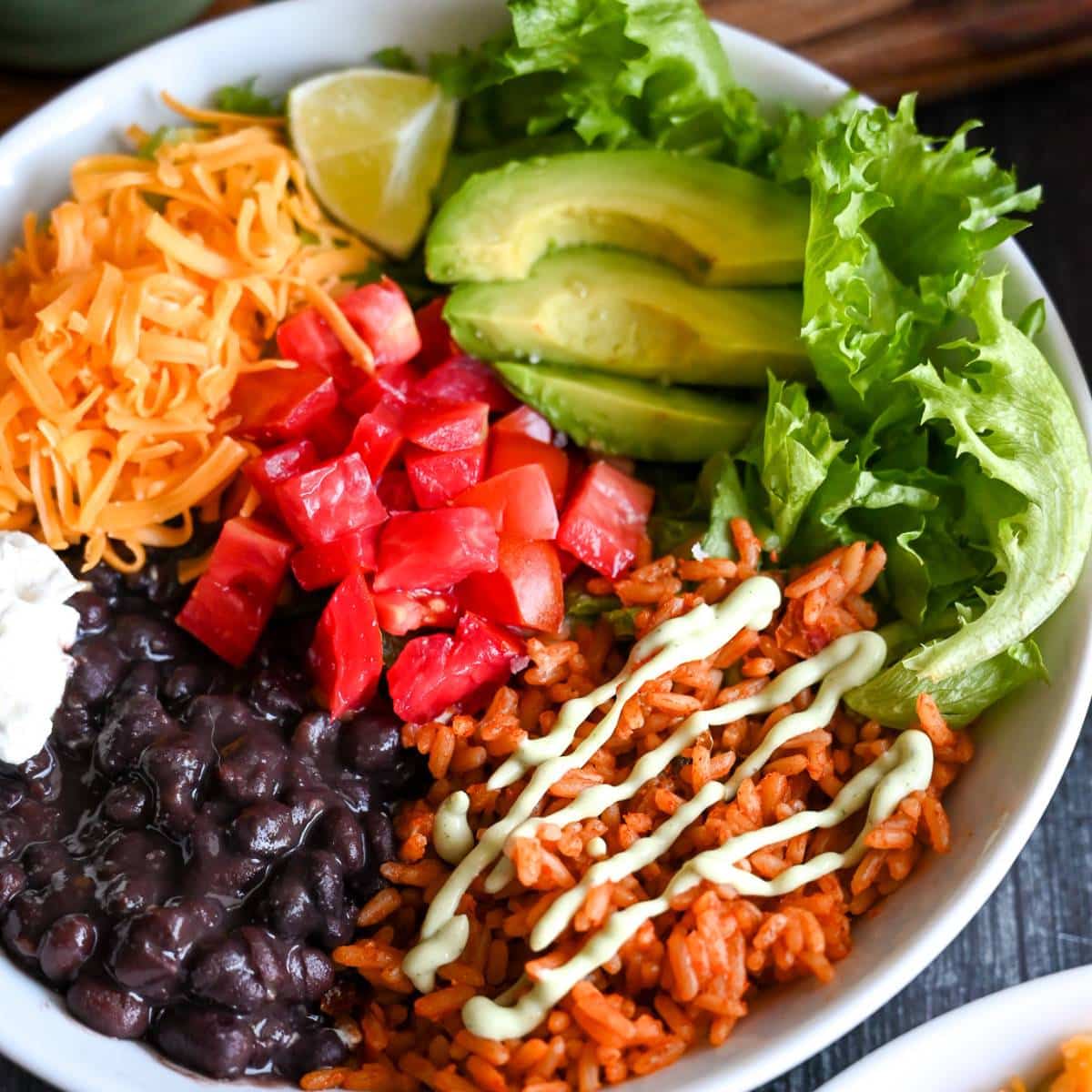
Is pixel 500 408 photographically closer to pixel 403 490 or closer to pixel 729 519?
pixel 403 490

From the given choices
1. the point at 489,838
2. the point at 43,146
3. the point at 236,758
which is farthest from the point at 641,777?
the point at 43,146

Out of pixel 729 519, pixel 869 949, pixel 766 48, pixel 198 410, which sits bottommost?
pixel 869 949

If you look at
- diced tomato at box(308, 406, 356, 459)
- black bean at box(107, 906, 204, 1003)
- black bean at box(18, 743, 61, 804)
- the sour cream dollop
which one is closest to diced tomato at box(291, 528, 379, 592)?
Result: diced tomato at box(308, 406, 356, 459)

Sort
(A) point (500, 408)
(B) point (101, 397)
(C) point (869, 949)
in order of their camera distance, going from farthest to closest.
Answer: (A) point (500, 408) → (B) point (101, 397) → (C) point (869, 949)

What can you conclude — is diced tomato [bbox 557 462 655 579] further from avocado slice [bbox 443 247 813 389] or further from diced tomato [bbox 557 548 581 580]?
avocado slice [bbox 443 247 813 389]

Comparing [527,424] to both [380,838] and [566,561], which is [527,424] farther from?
[380,838]

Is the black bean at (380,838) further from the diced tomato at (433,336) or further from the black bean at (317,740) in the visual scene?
the diced tomato at (433,336)
